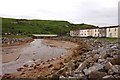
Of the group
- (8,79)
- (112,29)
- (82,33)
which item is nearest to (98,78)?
(8,79)

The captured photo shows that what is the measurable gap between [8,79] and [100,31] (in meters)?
73.3

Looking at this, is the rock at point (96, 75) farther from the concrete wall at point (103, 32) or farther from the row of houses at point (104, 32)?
the concrete wall at point (103, 32)

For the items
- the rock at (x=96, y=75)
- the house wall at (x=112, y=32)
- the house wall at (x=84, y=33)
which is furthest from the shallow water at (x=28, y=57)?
the house wall at (x=84, y=33)

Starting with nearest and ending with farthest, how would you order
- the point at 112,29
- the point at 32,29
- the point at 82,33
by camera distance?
the point at 112,29, the point at 82,33, the point at 32,29

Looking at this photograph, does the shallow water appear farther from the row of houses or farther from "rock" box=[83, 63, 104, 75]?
the row of houses

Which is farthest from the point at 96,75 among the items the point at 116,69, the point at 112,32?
the point at 112,32

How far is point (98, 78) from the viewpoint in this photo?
409 inches

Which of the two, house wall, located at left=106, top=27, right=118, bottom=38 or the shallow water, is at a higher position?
house wall, located at left=106, top=27, right=118, bottom=38

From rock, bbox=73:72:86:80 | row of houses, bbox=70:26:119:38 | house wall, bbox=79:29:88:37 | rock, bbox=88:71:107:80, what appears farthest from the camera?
house wall, bbox=79:29:88:37

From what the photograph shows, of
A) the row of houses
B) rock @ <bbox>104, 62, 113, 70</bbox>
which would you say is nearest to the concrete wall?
the row of houses

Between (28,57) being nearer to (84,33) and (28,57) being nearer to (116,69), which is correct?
(116,69)

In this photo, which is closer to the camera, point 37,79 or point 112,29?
point 37,79

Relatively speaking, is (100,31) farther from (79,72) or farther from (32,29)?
(32,29)

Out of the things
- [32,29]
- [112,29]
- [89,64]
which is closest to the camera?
[89,64]
